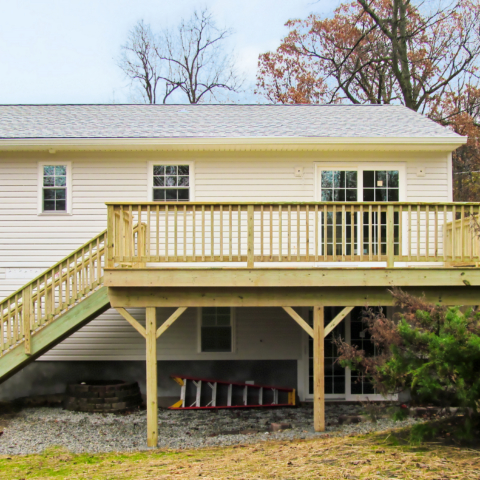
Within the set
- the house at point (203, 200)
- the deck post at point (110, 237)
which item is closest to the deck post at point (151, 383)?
the deck post at point (110, 237)

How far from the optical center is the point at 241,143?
10031 mm

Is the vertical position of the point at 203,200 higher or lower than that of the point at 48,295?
higher

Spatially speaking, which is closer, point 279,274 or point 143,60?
point 279,274

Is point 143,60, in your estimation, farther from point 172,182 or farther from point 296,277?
point 296,277

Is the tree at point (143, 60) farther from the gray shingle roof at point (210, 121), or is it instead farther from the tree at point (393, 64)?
the gray shingle roof at point (210, 121)

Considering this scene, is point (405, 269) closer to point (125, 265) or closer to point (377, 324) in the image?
point (377, 324)

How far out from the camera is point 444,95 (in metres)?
24.0

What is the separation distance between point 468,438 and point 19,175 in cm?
910

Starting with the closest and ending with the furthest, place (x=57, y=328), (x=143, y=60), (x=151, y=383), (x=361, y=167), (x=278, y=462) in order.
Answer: (x=278, y=462) → (x=151, y=383) → (x=57, y=328) → (x=361, y=167) → (x=143, y=60)

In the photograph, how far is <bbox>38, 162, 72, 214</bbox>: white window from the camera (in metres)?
10.7

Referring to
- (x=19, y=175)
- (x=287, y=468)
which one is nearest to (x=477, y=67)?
(x=19, y=175)

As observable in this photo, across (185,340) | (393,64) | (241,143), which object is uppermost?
(393,64)

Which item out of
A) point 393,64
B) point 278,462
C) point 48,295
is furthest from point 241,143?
point 393,64

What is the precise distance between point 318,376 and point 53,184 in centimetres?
645
